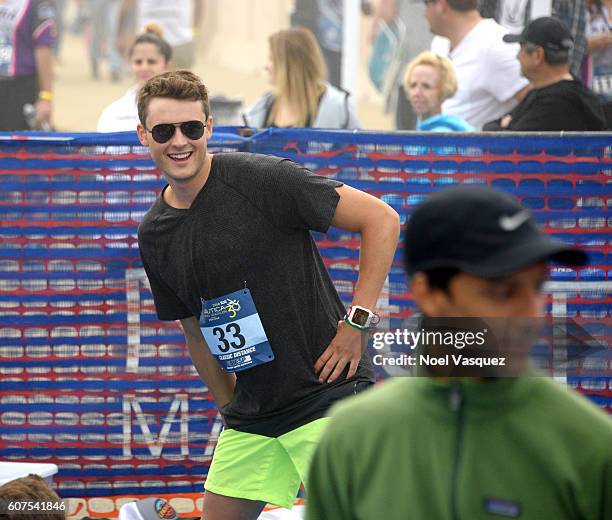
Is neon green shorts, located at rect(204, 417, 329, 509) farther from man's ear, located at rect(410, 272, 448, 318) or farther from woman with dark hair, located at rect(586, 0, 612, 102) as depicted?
woman with dark hair, located at rect(586, 0, 612, 102)

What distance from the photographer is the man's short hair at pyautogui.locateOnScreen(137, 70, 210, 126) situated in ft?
14.2

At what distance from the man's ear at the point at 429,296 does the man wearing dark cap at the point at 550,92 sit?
189 inches

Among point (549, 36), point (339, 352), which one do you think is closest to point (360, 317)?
point (339, 352)

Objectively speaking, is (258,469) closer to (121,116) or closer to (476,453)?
(476,453)

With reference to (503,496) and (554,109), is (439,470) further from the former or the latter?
(554,109)

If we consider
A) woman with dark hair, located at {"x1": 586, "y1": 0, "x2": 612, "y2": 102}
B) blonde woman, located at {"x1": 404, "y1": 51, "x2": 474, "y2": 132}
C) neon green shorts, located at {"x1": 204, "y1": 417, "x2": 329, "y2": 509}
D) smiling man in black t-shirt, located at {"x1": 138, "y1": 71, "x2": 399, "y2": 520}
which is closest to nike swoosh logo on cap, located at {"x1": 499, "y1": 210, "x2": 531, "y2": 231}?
smiling man in black t-shirt, located at {"x1": 138, "y1": 71, "x2": 399, "y2": 520}

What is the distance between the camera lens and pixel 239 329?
413cm

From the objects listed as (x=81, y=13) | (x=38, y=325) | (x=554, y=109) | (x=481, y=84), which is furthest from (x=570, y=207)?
(x=81, y=13)

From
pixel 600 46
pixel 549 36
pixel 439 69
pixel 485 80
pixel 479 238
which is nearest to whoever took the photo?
pixel 479 238

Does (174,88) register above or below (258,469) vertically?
above

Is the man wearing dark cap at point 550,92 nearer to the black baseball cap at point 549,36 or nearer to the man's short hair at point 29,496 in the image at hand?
the black baseball cap at point 549,36

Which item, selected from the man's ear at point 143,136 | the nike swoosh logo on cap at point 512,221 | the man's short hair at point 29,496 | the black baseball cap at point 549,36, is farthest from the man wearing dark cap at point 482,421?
the black baseball cap at point 549,36

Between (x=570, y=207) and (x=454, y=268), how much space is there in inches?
159

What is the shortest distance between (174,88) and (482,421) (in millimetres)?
2477
